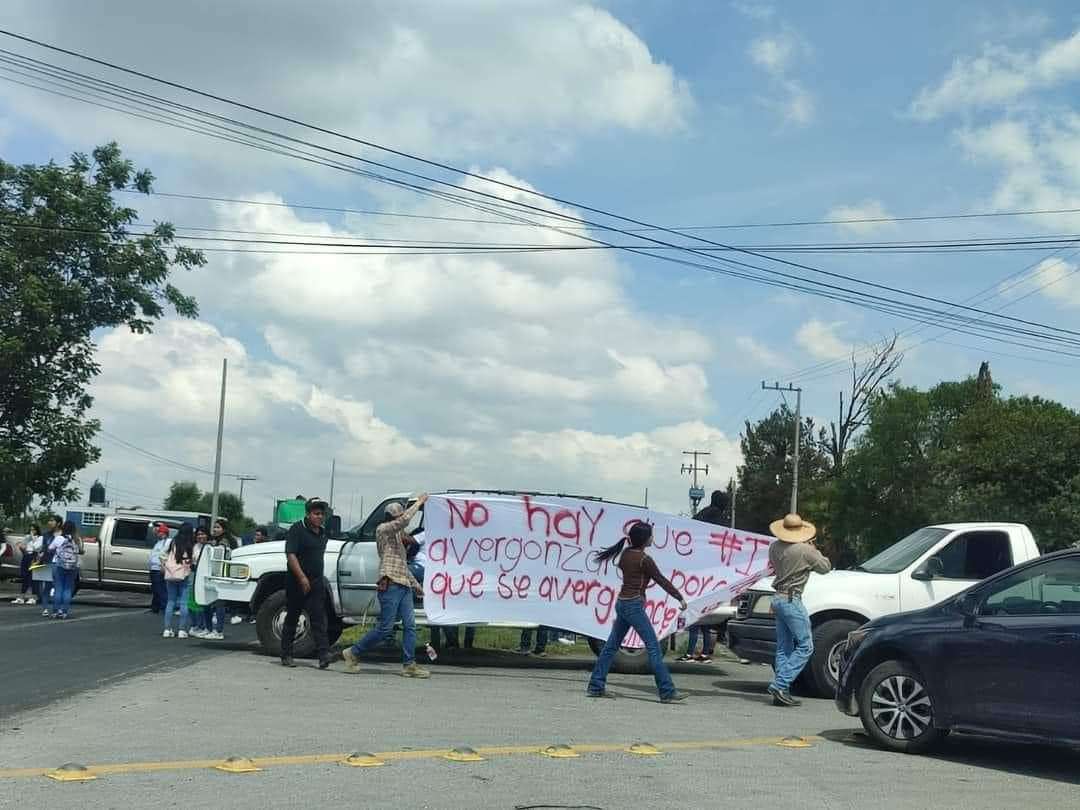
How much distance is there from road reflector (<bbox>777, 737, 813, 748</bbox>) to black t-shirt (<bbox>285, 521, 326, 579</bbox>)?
19.4 ft

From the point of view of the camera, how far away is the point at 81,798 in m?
6.50

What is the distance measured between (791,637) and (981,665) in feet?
10.7

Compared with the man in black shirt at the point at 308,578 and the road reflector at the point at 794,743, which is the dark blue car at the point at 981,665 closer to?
the road reflector at the point at 794,743

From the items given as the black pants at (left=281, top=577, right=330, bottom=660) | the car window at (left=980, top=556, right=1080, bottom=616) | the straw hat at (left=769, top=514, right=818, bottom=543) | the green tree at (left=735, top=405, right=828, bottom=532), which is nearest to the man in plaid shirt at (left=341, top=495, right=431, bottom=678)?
the black pants at (left=281, top=577, right=330, bottom=660)

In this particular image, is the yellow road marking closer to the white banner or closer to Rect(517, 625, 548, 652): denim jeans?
the white banner

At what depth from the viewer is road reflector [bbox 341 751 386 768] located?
762 cm

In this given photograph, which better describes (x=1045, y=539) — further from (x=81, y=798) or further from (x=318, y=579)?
(x=81, y=798)

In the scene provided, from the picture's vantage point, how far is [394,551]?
42.1ft

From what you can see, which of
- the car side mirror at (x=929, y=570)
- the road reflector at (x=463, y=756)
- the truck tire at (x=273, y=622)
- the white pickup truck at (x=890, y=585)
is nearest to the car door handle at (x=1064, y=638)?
the road reflector at (x=463, y=756)

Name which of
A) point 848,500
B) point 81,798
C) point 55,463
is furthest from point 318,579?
point 848,500

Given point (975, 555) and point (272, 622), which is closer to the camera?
point (975, 555)

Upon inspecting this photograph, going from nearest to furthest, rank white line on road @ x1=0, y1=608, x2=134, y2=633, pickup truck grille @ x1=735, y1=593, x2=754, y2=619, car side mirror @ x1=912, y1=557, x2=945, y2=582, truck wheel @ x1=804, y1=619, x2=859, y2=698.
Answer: truck wheel @ x1=804, y1=619, x2=859, y2=698, car side mirror @ x1=912, y1=557, x2=945, y2=582, pickup truck grille @ x1=735, y1=593, x2=754, y2=619, white line on road @ x1=0, y1=608, x2=134, y2=633

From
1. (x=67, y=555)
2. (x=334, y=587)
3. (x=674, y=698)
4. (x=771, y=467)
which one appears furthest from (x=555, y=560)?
(x=771, y=467)

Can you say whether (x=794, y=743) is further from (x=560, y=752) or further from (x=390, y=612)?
(x=390, y=612)
